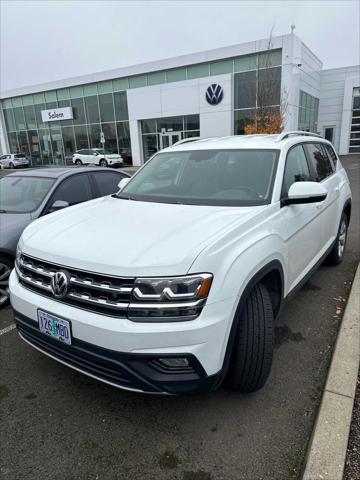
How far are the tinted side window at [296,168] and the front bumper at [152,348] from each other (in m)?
1.59

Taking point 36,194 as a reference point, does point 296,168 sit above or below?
above

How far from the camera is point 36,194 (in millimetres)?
4727

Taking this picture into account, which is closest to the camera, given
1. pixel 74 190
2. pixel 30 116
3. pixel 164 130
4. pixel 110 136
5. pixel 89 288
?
pixel 89 288

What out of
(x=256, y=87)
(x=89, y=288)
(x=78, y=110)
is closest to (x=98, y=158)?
(x=78, y=110)

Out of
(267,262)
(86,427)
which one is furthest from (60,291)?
(267,262)

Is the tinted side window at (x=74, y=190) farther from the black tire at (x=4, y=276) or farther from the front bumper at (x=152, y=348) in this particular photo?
the front bumper at (x=152, y=348)

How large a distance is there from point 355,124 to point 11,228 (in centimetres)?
3429

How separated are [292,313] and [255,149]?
1.76 m

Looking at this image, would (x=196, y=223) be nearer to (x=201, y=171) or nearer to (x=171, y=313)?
(x=171, y=313)

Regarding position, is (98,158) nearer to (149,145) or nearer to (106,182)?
(149,145)

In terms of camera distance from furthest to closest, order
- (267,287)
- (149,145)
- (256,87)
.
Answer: (149,145) → (256,87) → (267,287)

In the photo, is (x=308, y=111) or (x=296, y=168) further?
(x=308, y=111)

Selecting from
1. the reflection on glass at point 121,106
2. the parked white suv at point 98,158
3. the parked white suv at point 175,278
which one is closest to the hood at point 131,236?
the parked white suv at point 175,278

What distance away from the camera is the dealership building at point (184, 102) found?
23405 mm
